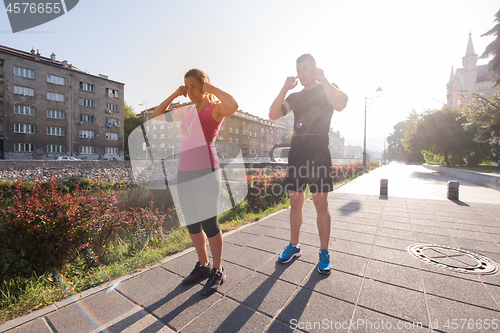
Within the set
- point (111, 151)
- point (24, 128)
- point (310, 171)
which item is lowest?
point (310, 171)

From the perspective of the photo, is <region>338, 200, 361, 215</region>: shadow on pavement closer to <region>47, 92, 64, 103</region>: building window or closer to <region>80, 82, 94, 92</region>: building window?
<region>47, 92, 64, 103</region>: building window

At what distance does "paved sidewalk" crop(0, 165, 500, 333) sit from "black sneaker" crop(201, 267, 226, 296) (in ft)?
0.17

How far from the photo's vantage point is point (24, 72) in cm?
3033

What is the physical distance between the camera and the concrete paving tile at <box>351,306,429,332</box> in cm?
167

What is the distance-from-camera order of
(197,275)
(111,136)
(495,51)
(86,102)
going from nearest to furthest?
(197,275) < (495,51) < (86,102) < (111,136)

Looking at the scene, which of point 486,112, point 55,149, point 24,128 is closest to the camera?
point 486,112

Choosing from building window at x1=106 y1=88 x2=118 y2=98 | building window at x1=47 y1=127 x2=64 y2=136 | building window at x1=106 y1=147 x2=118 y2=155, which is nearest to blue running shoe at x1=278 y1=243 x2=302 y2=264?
building window at x1=47 y1=127 x2=64 y2=136

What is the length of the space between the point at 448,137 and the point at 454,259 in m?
26.7

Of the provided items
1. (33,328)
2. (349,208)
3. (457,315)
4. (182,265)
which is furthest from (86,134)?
(457,315)

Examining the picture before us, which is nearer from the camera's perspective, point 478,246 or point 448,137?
point 478,246

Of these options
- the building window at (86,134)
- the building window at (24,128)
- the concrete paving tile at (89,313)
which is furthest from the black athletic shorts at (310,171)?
the building window at (86,134)

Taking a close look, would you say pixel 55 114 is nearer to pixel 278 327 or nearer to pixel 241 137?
pixel 241 137

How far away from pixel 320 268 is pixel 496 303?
141 centimetres

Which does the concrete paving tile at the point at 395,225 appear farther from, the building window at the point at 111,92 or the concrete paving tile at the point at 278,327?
the building window at the point at 111,92
